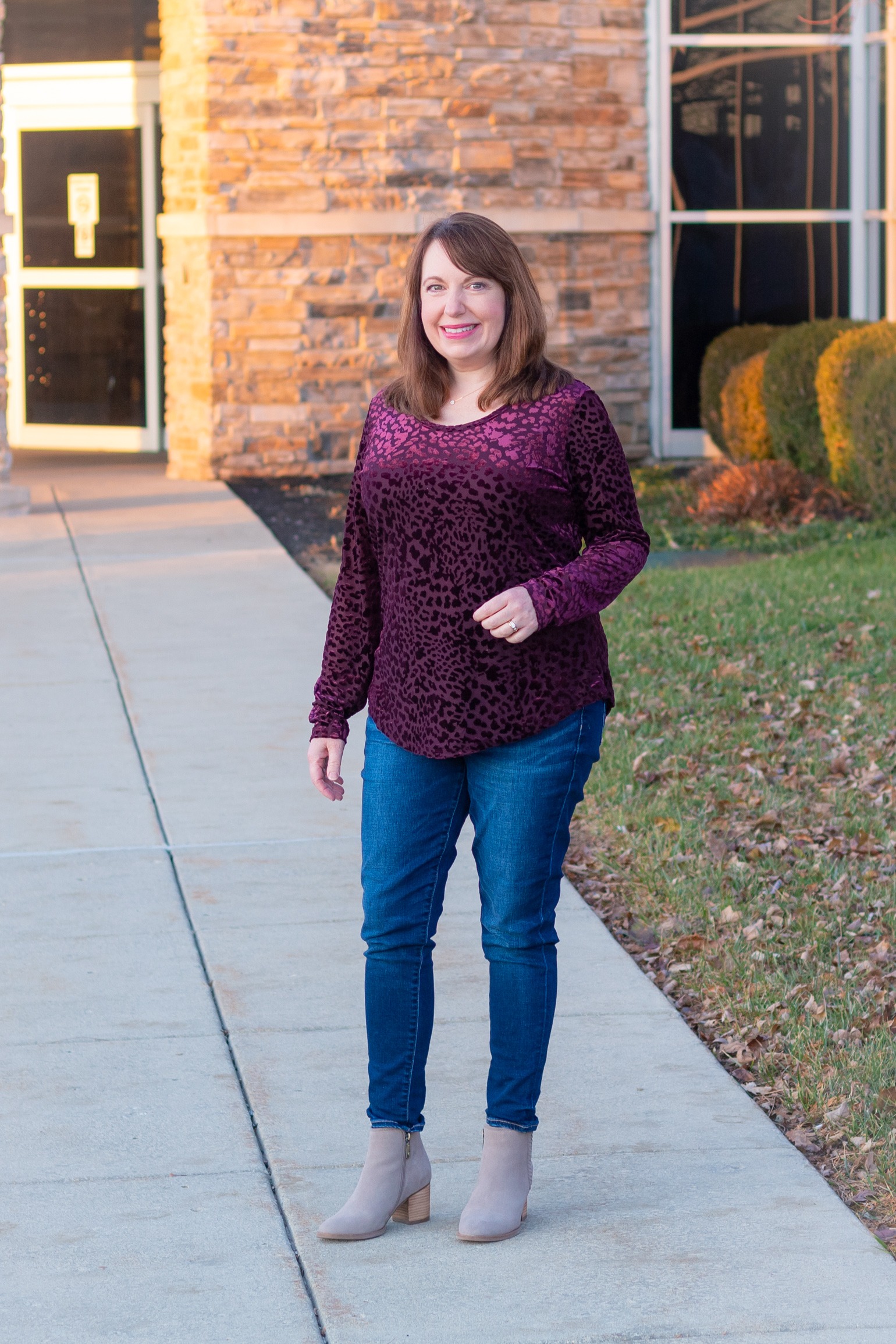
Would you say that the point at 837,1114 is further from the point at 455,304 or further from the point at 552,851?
the point at 455,304

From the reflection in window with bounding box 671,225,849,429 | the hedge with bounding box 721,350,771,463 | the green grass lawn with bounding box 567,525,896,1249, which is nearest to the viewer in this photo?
the green grass lawn with bounding box 567,525,896,1249

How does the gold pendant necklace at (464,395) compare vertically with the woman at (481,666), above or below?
above

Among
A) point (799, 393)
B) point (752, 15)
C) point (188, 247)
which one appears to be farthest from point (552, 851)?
point (752, 15)

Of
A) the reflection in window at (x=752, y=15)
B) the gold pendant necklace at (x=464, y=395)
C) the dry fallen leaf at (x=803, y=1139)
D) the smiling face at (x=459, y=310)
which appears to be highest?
the reflection in window at (x=752, y=15)

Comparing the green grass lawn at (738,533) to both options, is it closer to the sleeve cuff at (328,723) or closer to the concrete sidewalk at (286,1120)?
the concrete sidewalk at (286,1120)

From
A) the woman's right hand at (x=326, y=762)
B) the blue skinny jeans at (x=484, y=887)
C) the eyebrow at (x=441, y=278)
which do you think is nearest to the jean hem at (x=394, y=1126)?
the blue skinny jeans at (x=484, y=887)

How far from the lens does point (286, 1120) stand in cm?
402

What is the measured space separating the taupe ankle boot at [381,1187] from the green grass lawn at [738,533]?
8418 mm

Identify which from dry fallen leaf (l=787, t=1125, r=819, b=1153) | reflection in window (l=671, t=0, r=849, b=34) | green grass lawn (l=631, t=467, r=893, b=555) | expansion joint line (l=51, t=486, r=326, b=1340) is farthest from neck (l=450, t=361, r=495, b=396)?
reflection in window (l=671, t=0, r=849, b=34)

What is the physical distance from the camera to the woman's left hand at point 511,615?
3.22 m

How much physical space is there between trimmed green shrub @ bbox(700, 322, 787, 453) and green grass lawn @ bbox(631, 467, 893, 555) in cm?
151

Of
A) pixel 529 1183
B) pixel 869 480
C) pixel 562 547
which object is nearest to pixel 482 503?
pixel 562 547

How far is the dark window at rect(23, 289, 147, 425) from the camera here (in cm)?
1695

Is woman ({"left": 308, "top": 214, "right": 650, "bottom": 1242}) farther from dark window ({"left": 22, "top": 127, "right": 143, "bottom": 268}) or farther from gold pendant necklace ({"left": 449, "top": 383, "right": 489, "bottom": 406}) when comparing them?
dark window ({"left": 22, "top": 127, "right": 143, "bottom": 268})
